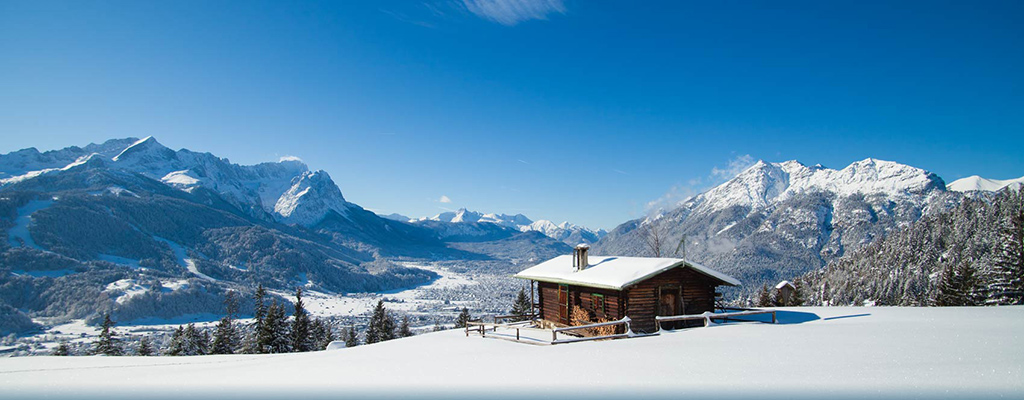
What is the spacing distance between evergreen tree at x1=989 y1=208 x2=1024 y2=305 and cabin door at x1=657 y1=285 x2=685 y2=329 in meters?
27.0

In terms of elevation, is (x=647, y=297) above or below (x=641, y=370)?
above

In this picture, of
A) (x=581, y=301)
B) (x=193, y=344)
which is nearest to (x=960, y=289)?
(x=581, y=301)

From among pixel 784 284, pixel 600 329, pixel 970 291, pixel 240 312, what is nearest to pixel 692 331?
pixel 600 329

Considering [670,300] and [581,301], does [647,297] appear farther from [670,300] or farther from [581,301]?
[581,301]

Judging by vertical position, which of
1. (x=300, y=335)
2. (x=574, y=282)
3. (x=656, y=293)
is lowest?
(x=300, y=335)

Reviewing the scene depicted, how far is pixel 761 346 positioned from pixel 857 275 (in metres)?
94.2

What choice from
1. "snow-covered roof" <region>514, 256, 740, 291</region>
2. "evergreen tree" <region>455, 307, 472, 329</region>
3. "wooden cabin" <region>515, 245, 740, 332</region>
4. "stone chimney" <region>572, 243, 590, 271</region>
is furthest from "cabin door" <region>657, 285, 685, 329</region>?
"evergreen tree" <region>455, 307, 472, 329</region>

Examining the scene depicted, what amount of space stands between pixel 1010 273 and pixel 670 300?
2876 centimetres

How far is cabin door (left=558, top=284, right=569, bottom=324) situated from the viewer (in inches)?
891

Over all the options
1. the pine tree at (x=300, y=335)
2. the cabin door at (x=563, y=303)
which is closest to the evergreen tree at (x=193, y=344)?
the pine tree at (x=300, y=335)

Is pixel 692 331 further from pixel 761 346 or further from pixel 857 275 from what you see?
pixel 857 275

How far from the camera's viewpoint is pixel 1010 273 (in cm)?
2984

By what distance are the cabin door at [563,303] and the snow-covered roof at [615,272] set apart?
75 centimetres

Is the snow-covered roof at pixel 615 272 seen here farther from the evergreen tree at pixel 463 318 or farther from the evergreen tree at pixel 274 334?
the evergreen tree at pixel 274 334
